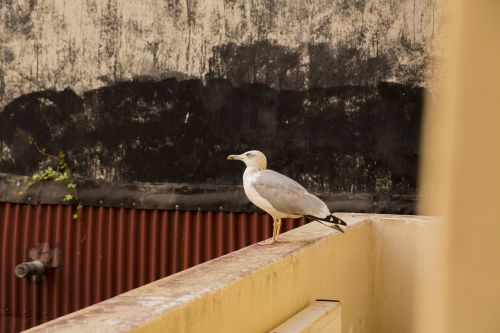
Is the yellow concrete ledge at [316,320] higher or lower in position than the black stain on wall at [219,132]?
lower

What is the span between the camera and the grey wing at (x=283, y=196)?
4.14 m

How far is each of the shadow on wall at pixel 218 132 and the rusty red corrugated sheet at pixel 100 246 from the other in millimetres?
363

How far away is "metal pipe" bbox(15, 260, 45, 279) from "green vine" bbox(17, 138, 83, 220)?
53 centimetres

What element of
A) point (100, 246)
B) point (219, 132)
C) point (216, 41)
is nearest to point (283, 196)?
point (219, 132)

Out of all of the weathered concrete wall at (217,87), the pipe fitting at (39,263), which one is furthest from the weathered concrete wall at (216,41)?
the pipe fitting at (39,263)

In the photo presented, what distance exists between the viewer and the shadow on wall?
6270 millimetres

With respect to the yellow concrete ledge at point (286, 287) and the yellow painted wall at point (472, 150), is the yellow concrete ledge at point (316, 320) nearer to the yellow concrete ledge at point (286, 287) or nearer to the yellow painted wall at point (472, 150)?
the yellow concrete ledge at point (286, 287)

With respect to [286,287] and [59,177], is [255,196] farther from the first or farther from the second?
[59,177]

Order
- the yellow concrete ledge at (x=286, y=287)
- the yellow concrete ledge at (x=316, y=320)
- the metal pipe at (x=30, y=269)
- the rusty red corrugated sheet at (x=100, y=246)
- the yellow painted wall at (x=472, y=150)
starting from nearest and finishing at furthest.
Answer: the yellow concrete ledge at (x=286, y=287), the yellow painted wall at (x=472, y=150), the yellow concrete ledge at (x=316, y=320), the rusty red corrugated sheet at (x=100, y=246), the metal pipe at (x=30, y=269)

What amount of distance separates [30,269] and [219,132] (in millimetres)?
2150

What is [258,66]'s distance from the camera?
6.60m

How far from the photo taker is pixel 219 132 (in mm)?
6762

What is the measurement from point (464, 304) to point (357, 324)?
1.53 m

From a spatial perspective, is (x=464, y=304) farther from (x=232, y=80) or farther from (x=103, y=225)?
(x=103, y=225)
